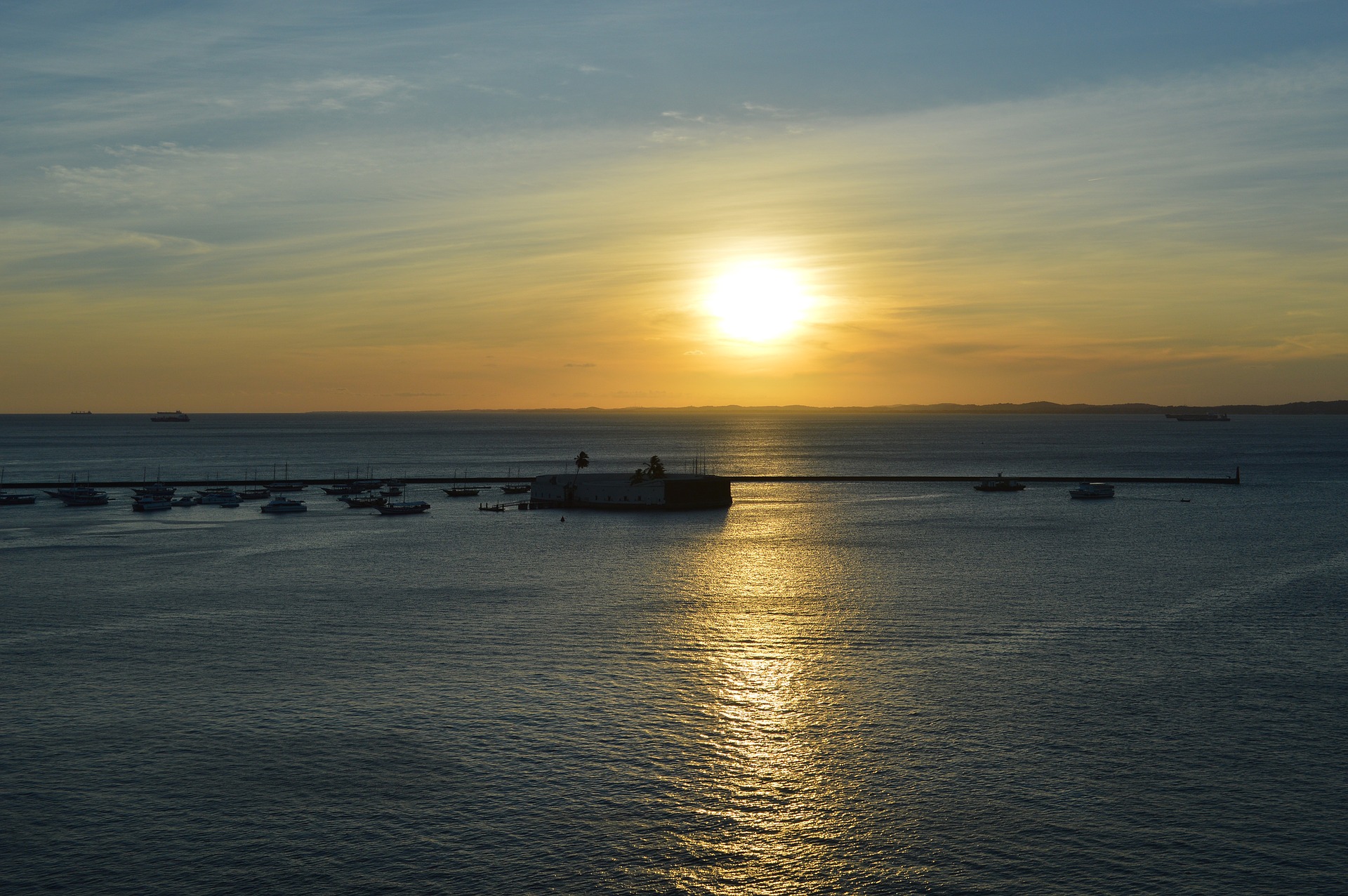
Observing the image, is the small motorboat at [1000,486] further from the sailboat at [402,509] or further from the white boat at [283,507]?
the white boat at [283,507]

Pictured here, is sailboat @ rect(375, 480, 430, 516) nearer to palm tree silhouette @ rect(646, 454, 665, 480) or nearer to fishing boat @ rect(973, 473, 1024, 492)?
palm tree silhouette @ rect(646, 454, 665, 480)

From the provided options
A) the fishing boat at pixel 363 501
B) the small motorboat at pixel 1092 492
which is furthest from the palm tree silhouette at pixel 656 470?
the small motorboat at pixel 1092 492

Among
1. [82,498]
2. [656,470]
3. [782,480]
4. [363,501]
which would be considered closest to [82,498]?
[82,498]

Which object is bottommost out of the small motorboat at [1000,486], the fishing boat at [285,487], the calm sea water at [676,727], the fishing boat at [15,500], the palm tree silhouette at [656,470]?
the calm sea water at [676,727]

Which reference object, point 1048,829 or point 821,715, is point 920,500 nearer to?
point 821,715

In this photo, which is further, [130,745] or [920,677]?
[920,677]

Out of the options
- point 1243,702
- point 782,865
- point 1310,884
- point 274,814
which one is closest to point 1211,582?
point 1243,702

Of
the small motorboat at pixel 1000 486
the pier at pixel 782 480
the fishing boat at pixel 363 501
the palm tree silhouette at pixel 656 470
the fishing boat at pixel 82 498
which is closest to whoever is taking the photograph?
the fishing boat at pixel 363 501
